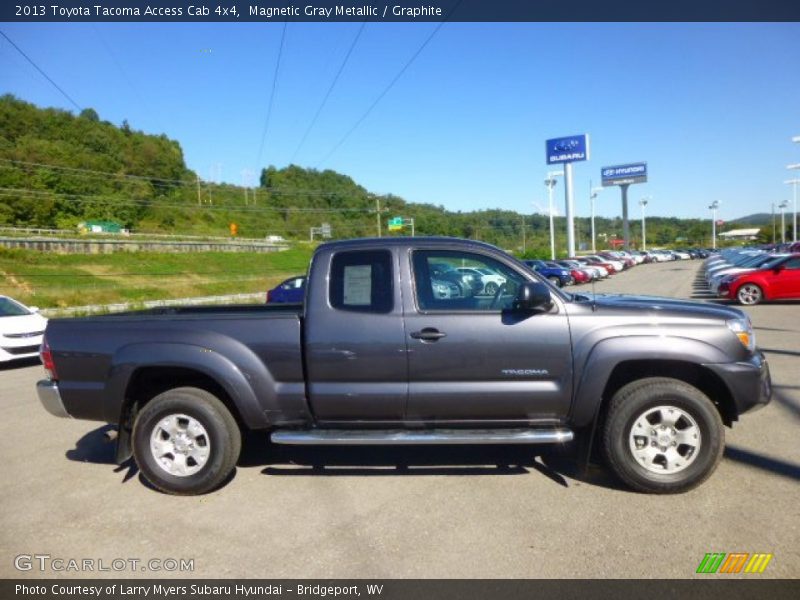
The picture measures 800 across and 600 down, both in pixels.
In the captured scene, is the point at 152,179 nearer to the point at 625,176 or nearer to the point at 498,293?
the point at 625,176

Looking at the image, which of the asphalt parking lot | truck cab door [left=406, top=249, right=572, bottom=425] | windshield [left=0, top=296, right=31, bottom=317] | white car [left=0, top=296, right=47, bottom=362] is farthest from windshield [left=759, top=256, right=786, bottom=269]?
windshield [left=0, top=296, right=31, bottom=317]

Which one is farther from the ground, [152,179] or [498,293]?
[152,179]

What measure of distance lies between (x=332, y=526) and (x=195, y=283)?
40089 millimetres

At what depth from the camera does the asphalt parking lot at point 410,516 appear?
3.29 m

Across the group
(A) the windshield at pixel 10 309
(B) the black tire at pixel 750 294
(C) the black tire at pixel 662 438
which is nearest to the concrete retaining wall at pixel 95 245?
(A) the windshield at pixel 10 309

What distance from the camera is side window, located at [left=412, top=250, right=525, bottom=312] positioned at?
432cm

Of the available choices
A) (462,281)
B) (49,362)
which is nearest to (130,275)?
→ (49,362)

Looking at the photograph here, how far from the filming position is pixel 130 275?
4094cm

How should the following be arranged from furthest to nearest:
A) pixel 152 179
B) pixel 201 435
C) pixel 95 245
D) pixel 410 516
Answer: pixel 152 179, pixel 95 245, pixel 201 435, pixel 410 516

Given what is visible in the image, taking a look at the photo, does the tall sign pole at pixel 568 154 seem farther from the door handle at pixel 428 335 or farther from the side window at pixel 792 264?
the door handle at pixel 428 335

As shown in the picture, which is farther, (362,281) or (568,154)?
(568,154)

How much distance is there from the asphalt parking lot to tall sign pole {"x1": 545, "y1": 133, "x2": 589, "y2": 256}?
5300 cm

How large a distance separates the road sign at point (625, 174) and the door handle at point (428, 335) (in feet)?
298

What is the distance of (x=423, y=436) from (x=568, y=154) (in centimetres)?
5874
